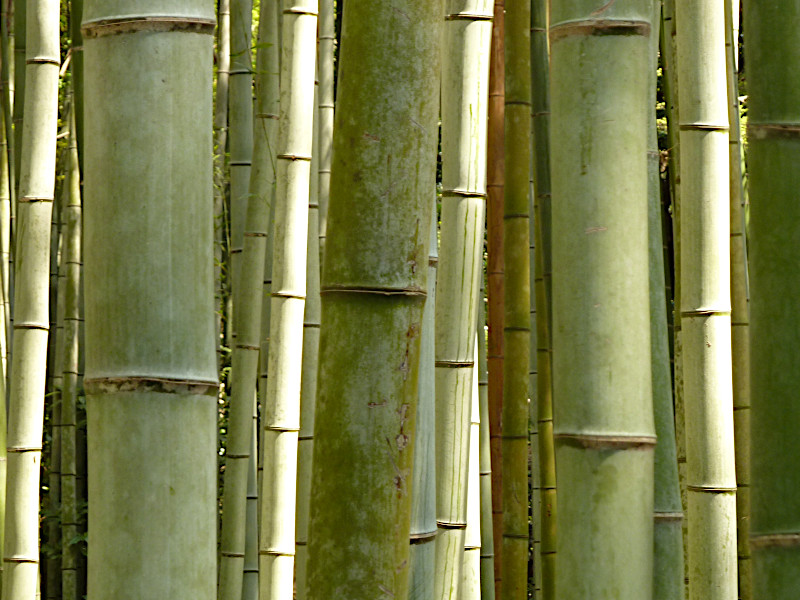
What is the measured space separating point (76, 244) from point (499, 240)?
2.02 m

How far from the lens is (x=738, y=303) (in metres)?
2.47

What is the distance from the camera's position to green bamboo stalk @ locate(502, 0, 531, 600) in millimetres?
2404

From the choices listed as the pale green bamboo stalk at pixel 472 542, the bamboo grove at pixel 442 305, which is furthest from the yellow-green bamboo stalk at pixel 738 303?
the bamboo grove at pixel 442 305

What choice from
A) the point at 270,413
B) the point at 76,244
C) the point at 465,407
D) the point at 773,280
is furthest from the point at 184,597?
the point at 76,244

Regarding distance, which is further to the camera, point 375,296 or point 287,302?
point 287,302

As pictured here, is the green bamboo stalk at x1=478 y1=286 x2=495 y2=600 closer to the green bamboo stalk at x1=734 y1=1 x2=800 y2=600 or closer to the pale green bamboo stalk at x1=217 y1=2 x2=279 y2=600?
the pale green bamboo stalk at x1=217 y1=2 x2=279 y2=600

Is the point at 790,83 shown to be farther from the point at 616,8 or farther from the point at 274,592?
the point at 274,592

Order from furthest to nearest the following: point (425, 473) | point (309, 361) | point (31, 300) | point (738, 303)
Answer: point (738, 303) < point (309, 361) < point (31, 300) < point (425, 473)

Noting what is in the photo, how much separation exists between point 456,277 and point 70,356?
3.25m

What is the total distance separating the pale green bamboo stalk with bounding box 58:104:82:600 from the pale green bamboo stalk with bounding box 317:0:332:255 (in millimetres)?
1122

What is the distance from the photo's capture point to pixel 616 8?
754 millimetres

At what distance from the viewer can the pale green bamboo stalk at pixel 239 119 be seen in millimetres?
2654

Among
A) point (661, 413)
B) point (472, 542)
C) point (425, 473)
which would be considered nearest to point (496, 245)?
point (472, 542)

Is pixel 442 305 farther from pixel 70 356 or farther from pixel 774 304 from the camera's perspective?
pixel 70 356
